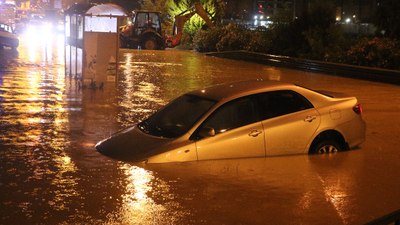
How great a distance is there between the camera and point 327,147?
10.1 meters

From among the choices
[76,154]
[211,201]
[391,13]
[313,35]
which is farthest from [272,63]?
[211,201]

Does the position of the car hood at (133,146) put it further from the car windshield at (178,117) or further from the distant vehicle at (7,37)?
the distant vehicle at (7,37)

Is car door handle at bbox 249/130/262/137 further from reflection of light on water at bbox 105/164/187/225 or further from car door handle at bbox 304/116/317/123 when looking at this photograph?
reflection of light on water at bbox 105/164/187/225

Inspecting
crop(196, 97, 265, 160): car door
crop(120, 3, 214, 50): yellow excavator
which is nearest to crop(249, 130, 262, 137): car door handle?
crop(196, 97, 265, 160): car door

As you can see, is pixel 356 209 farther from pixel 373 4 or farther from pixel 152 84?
pixel 373 4

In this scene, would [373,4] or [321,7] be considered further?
[373,4]

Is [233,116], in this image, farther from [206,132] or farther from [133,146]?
[133,146]

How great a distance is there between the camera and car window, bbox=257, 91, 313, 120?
955 centimetres

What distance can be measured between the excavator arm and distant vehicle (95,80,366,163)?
3670 cm

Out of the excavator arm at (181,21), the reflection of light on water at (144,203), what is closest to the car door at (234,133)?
the reflection of light on water at (144,203)

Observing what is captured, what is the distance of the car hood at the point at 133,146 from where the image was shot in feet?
29.4

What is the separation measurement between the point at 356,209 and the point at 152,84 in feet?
46.1

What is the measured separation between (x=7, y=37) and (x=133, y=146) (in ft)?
96.0

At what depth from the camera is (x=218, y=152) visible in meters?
9.05
